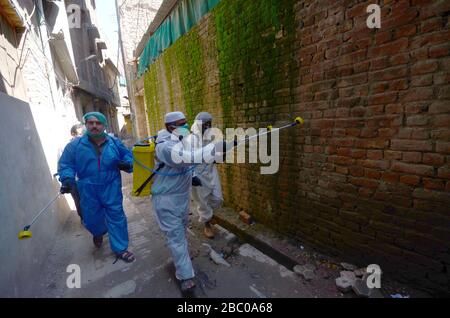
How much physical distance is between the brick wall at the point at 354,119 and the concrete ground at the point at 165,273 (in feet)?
1.74

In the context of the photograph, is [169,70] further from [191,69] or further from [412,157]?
[412,157]

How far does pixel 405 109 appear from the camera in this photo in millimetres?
1767

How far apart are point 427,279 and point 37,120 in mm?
5138

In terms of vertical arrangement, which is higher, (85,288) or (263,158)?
(263,158)

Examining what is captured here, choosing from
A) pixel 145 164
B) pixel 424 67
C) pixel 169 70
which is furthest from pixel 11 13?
pixel 424 67

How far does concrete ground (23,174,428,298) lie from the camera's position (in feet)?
7.57

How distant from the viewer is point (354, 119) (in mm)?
2074

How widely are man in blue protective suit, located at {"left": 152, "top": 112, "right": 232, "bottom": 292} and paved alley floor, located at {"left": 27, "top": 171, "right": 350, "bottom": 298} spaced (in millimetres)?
291

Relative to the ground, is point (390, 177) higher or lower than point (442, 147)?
lower

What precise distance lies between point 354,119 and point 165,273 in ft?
8.34

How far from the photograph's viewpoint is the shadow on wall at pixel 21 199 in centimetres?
207

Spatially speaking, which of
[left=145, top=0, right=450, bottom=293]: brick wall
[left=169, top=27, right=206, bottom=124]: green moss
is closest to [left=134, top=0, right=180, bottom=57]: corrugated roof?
[left=169, top=27, right=206, bottom=124]: green moss

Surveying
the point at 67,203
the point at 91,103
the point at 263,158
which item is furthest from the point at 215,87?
the point at 91,103
